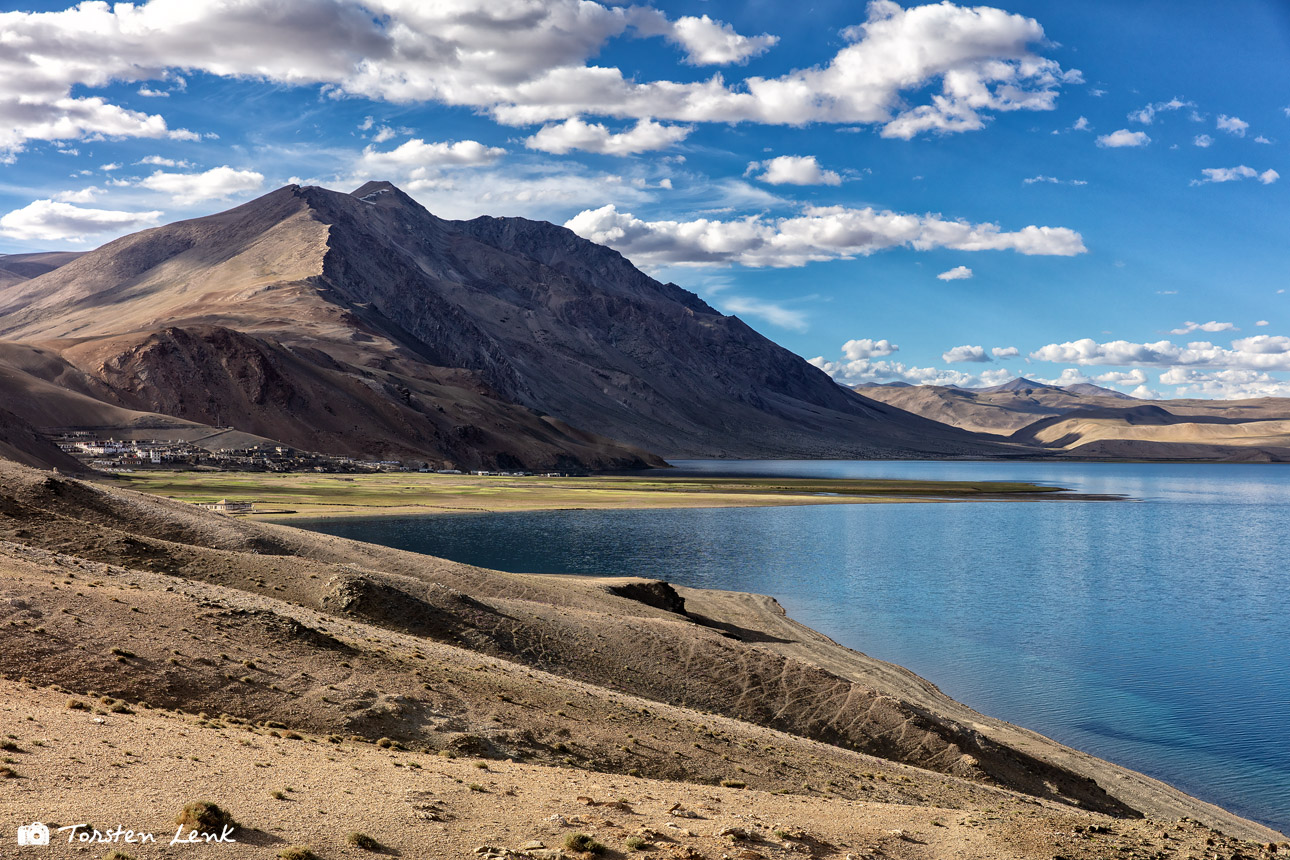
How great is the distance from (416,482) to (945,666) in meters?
133

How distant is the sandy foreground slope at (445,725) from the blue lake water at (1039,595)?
427cm

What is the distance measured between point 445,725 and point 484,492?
125 meters

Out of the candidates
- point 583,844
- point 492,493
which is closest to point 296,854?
point 583,844

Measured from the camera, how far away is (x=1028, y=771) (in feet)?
96.3

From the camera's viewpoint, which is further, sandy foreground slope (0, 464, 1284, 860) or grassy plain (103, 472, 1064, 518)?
grassy plain (103, 472, 1064, 518)

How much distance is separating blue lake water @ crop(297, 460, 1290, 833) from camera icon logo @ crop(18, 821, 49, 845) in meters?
32.7

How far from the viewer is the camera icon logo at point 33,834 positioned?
43.4 feet

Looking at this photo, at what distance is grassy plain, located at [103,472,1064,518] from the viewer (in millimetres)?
110688

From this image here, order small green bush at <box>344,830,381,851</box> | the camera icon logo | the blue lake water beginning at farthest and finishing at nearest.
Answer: the blue lake water
small green bush at <box>344,830,381,851</box>
the camera icon logo

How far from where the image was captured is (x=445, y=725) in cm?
2397

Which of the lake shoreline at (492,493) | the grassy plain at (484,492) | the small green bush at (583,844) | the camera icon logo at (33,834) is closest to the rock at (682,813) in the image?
the small green bush at (583,844)

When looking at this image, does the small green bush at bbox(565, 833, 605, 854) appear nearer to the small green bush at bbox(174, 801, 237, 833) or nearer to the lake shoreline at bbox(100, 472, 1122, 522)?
the small green bush at bbox(174, 801, 237, 833)

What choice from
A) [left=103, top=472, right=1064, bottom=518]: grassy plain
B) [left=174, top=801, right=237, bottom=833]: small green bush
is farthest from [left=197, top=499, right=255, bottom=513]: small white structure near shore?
[left=174, top=801, right=237, bottom=833]: small green bush

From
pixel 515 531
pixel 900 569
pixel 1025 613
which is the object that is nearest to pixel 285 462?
pixel 515 531
